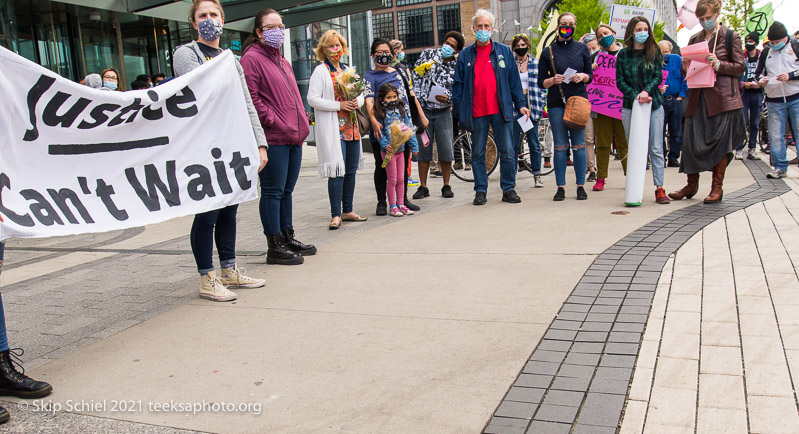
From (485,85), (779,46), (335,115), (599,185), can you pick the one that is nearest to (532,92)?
(599,185)

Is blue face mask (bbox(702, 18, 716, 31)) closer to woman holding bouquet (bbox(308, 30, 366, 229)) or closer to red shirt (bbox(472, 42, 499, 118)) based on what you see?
red shirt (bbox(472, 42, 499, 118))

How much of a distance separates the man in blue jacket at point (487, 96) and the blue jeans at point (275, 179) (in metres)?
3.14

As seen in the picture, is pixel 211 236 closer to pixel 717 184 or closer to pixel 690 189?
pixel 717 184

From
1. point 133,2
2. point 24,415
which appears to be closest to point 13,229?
point 24,415

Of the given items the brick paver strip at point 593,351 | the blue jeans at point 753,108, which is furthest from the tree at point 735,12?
the brick paver strip at point 593,351

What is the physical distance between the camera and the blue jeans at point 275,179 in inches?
223

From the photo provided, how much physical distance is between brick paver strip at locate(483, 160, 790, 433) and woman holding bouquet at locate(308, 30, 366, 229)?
286 cm

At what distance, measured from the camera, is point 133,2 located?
50.5ft

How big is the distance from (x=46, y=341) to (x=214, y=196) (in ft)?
4.20

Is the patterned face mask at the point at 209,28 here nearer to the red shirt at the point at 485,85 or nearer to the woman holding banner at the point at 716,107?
the red shirt at the point at 485,85

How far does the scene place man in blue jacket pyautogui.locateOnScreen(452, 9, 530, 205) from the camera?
830 cm

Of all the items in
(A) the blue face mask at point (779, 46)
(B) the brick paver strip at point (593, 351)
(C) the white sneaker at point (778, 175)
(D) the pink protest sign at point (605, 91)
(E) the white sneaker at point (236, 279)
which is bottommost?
(C) the white sneaker at point (778, 175)

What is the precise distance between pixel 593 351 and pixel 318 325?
152 centimetres

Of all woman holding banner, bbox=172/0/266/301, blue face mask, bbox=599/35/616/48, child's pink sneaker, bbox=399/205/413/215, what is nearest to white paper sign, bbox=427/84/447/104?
child's pink sneaker, bbox=399/205/413/215
